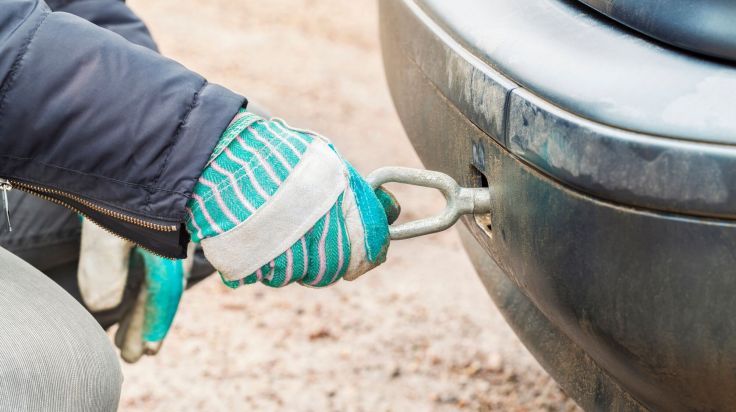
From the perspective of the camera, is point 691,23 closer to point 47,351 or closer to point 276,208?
point 276,208

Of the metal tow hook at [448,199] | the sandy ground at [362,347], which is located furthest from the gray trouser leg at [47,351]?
the sandy ground at [362,347]

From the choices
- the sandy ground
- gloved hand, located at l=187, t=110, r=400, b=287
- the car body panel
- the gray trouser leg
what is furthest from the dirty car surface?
the sandy ground

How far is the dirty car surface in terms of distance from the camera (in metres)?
1.08

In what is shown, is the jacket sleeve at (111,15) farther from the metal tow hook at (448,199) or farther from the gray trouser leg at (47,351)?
the metal tow hook at (448,199)

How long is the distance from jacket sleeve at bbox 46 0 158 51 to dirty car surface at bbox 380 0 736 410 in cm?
69

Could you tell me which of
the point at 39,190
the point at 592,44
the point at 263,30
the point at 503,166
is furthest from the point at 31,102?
the point at 263,30

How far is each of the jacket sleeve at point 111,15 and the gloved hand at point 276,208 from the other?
0.56 meters

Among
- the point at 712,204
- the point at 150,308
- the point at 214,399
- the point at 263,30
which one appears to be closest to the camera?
the point at 712,204

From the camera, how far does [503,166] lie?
1317mm

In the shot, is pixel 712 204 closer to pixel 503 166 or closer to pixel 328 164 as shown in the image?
pixel 503 166

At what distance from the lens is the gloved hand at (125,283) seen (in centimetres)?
188

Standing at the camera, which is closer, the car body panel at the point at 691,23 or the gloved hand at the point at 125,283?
the car body panel at the point at 691,23

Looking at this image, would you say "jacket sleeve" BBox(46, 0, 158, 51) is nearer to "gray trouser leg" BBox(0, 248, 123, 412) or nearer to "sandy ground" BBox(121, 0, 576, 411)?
"gray trouser leg" BBox(0, 248, 123, 412)

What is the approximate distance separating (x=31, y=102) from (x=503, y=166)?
664 mm
